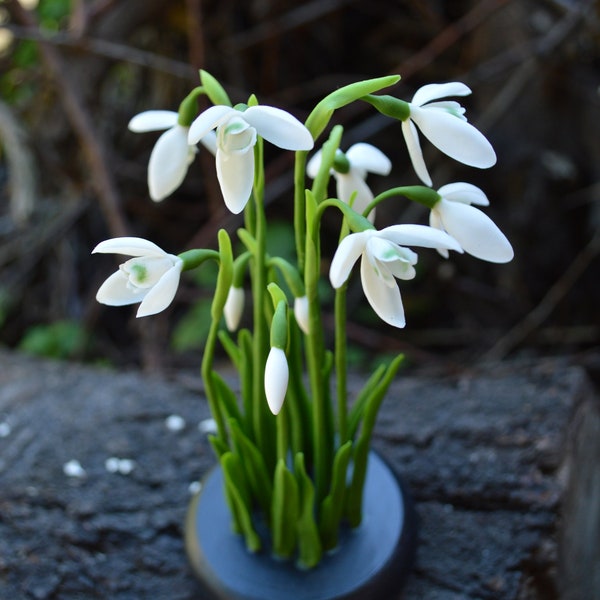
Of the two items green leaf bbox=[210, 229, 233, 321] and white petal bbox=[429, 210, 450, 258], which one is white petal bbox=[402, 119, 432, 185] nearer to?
white petal bbox=[429, 210, 450, 258]

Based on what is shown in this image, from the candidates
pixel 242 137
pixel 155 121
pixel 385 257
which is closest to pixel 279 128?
pixel 242 137

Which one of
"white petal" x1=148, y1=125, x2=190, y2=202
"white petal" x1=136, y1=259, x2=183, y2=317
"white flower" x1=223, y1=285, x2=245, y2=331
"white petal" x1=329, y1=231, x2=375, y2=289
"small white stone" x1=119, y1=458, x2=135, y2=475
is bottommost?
"white petal" x1=329, y1=231, x2=375, y2=289

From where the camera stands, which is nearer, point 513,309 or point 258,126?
point 258,126

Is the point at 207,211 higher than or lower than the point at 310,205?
higher

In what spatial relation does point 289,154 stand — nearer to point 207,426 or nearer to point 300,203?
point 207,426

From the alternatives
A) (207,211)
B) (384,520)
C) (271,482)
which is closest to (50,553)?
(271,482)

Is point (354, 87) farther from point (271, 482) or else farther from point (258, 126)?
point (271, 482)

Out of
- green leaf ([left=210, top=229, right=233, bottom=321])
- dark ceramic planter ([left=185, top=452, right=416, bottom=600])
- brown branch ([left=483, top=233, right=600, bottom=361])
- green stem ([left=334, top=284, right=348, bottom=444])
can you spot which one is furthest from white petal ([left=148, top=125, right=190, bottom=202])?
brown branch ([left=483, top=233, right=600, bottom=361])

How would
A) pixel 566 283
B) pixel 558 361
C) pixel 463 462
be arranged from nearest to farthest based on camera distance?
pixel 463 462, pixel 558 361, pixel 566 283
